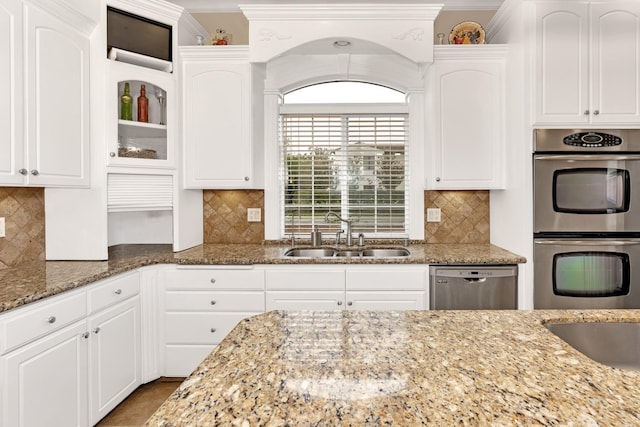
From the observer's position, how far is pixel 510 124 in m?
2.71

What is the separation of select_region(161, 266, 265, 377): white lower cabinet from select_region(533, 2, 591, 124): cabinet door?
2.15 m

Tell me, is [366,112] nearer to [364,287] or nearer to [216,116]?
[216,116]

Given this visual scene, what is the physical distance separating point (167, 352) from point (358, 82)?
2.58 metres

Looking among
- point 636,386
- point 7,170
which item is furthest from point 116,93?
point 636,386

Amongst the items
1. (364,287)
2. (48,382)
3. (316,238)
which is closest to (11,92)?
(48,382)

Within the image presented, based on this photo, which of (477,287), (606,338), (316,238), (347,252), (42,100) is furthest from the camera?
(316,238)

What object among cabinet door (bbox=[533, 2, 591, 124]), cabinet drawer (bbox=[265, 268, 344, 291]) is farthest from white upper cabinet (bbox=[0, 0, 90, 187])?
cabinet door (bbox=[533, 2, 591, 124])

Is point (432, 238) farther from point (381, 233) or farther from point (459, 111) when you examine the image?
point (459, 111)

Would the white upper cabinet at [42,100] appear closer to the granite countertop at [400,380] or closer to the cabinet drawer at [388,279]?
the granite countertop at [400,380]

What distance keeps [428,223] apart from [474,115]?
931 millimetres

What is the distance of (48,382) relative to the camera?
68.3 inches

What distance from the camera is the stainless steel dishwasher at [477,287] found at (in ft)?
8.29

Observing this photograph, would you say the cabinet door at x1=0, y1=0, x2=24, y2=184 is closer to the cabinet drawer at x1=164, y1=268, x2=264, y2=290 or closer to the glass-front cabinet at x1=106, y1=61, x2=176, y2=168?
the glass-front cabinet at x1=106, y1=61, x2=176, y2=168

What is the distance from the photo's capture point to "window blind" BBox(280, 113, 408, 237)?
331 cm
